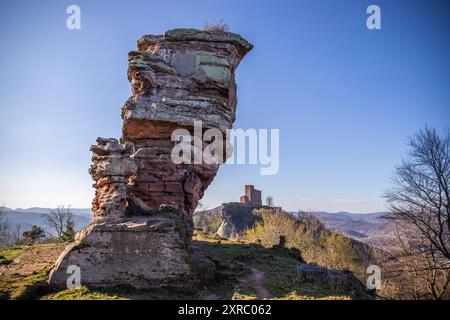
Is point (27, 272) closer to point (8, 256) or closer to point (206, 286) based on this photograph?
point (8, 256)

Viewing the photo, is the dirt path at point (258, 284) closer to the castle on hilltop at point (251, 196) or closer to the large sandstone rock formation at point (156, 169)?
the large sandstone rock formation at point (156, 169)

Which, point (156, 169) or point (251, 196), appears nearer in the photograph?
point (156, 169)

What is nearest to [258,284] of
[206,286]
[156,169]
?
[206,286]

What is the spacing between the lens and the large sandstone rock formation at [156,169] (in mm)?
12469

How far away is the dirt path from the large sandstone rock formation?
2.88m

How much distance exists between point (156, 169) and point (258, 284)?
9.04m

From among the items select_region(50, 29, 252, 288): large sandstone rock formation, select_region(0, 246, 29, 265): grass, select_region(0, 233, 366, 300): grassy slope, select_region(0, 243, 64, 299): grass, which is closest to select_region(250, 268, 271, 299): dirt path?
select_region(0, 233, 366, 300): grassy slope

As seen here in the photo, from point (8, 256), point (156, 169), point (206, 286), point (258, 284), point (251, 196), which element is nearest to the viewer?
point (206, 286)

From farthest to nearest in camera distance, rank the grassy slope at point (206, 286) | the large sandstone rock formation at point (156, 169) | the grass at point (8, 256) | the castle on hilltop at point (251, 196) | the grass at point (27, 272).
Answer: the castle on hilltop at point (251, 196) < the grass at point (8, 256) < the large sandstone rock formation at point (156, 169) < the grass at point (27, 272) < the grassy slope at point (206, 286)

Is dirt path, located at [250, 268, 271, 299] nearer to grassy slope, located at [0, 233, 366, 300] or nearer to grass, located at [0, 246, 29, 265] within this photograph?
grassy slope, located at [0, 233, 366, 300]

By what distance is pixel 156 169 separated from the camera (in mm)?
18734

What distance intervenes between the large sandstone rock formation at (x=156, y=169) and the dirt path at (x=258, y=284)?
2878 mm

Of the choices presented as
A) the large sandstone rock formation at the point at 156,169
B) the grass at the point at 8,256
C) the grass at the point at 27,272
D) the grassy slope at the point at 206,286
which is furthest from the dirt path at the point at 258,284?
the grass at the point at 8,256
